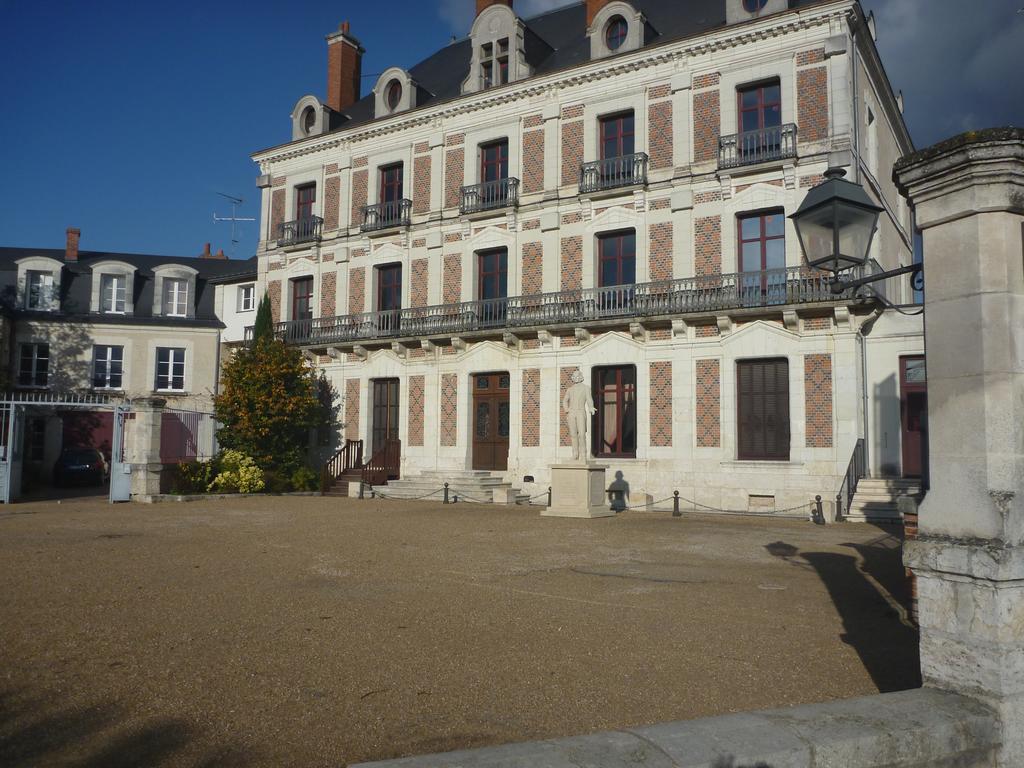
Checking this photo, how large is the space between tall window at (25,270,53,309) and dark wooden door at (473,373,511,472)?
18235mm

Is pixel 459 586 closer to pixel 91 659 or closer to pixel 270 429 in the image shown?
pixel 91 659

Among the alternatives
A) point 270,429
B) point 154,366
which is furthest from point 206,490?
point 154,366

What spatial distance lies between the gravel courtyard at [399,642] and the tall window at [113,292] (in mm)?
21922

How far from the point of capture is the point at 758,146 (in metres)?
18.4

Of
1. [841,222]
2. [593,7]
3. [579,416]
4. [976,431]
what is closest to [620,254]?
[579,416]

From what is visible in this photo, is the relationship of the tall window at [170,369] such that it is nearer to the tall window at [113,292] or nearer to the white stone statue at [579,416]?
the tall window at [113,292]

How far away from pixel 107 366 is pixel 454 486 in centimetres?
1671

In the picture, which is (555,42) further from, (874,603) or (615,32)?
(874,603)

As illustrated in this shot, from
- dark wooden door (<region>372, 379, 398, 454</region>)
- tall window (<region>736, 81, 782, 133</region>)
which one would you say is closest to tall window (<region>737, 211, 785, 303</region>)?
tall window (<region>736, 81, 782, 133</region>)

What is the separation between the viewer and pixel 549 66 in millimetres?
22422

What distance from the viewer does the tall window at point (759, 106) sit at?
1852 cm

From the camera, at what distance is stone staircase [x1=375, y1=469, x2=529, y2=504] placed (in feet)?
64.8

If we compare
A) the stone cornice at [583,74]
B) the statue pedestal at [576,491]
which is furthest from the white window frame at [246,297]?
the statue pedestal at [576,491]

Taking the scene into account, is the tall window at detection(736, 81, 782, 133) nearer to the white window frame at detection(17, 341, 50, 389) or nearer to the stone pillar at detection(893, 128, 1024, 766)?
the stone pillar at detection(893, 128, 1024, 766)
